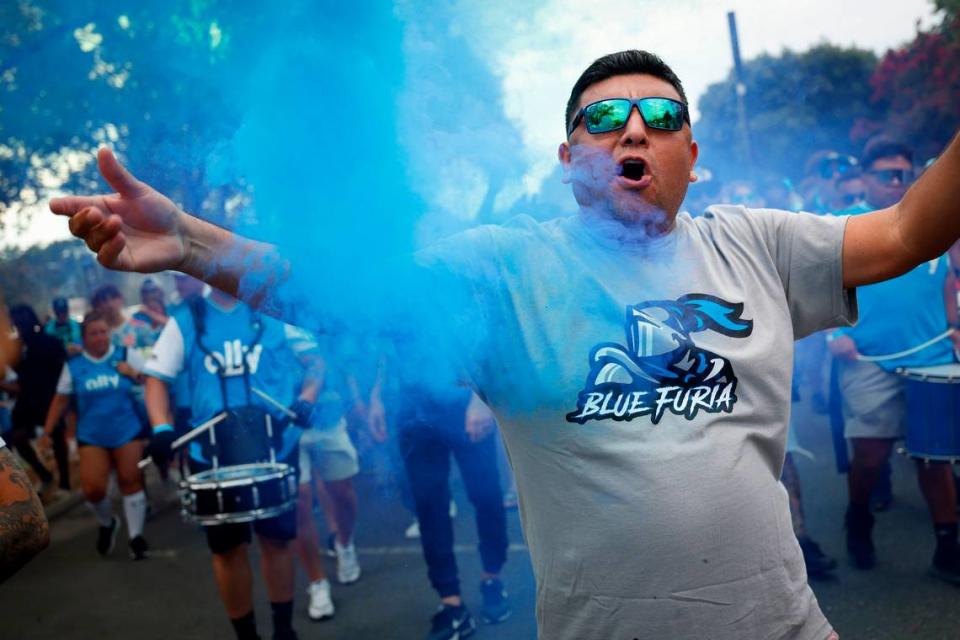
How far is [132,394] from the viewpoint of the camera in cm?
616

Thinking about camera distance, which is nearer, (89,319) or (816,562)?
(816,562)

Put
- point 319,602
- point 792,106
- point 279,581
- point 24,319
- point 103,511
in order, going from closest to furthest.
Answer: point 279,581 → point 319,602 → point 103,511 → point 24,319 → point 792,106

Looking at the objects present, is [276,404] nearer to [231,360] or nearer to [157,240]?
[231,360]

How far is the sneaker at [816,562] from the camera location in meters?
4.23

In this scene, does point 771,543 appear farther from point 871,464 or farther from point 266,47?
point 871,464

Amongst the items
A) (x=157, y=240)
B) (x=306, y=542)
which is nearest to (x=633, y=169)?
(x=157, y=240)

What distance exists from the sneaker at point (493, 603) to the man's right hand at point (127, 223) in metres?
3.03

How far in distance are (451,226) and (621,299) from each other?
2.55 ft

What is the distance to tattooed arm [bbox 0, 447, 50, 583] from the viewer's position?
→ 1788 millimetres

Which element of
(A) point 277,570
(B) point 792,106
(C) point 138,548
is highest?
(B) point 792,106

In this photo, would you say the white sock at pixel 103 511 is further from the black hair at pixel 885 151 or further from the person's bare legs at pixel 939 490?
the black hair at pixel 885 151

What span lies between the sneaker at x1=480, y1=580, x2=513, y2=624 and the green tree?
13.9m

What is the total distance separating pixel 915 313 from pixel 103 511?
588 centimetres

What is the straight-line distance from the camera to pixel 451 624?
3934 millimetres
